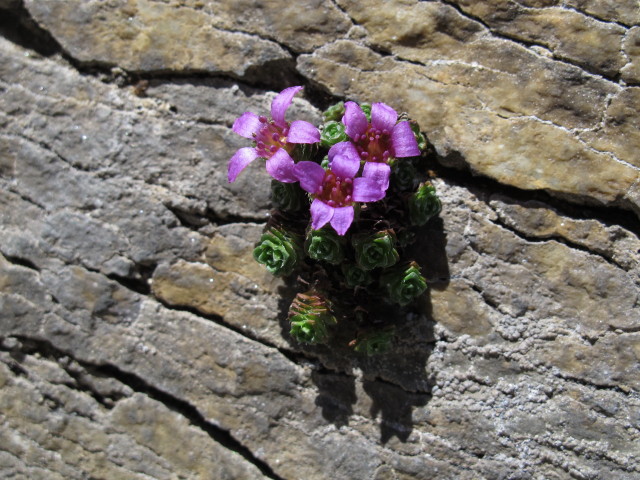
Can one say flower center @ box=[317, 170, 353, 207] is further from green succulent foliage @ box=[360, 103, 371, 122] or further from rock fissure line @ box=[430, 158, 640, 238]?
rock fissure line @ box=[430, 158, 640, 238]

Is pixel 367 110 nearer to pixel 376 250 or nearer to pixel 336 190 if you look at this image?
pixel 336 190

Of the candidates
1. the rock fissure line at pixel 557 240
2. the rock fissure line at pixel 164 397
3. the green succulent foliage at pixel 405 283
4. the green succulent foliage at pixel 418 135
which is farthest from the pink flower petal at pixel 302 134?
the rock fissure line at pixel 164 397

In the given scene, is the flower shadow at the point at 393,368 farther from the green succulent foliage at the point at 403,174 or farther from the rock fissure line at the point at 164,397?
the rock fissure line at the point at 164,397

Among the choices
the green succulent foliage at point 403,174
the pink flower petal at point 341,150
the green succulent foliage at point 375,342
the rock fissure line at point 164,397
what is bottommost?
the rock fissure line at point 164,397

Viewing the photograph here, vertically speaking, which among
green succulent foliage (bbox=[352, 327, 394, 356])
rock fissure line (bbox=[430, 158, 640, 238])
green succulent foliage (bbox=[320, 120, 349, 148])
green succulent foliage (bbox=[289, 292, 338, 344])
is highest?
green succulent foliage (bbox=[320, 120, 349, 148])

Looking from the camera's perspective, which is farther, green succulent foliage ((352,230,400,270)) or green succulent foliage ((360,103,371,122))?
green succulent foliage ((360,103,371,122))

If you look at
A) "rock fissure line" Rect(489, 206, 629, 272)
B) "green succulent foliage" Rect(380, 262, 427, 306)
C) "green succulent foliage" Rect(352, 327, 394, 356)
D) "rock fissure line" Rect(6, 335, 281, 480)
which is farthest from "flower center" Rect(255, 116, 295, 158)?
"rock fissure line" Rect(6, 335, 281, 480)

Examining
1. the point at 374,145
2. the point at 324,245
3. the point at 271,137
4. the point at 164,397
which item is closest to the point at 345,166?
the point at 374,145
